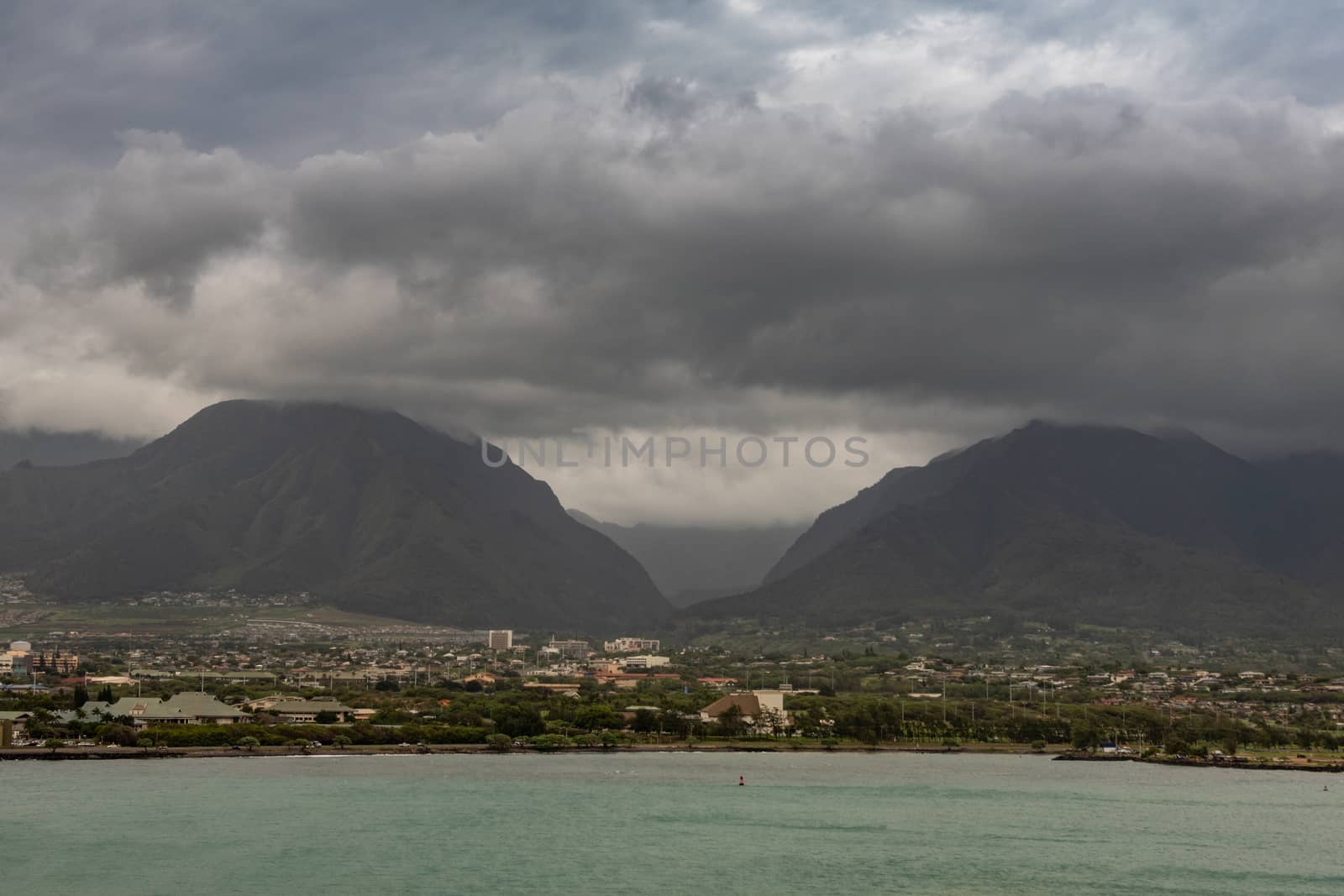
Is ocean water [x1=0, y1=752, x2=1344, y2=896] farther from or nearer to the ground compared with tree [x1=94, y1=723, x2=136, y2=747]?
farther from the ground

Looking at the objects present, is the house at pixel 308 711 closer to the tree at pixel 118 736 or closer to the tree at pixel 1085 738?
the tree at pixel 118 736

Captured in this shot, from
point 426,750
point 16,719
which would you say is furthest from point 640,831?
point 16,719

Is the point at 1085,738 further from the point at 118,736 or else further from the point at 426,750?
the point at 118,736

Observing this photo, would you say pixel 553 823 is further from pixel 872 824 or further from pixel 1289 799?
pixel 1289 799

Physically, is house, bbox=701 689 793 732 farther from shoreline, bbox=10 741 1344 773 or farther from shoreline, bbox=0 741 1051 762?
shoreline, bbox=10 741 1344 773

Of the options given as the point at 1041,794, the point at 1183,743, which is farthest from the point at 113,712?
the point at 1183,743

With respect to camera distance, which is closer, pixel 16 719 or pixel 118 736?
pixel 118 736

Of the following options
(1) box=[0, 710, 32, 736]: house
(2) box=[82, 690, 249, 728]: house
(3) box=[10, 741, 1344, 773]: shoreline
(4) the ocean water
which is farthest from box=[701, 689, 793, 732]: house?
(1) box=[0, 710, 32, 736]: house
